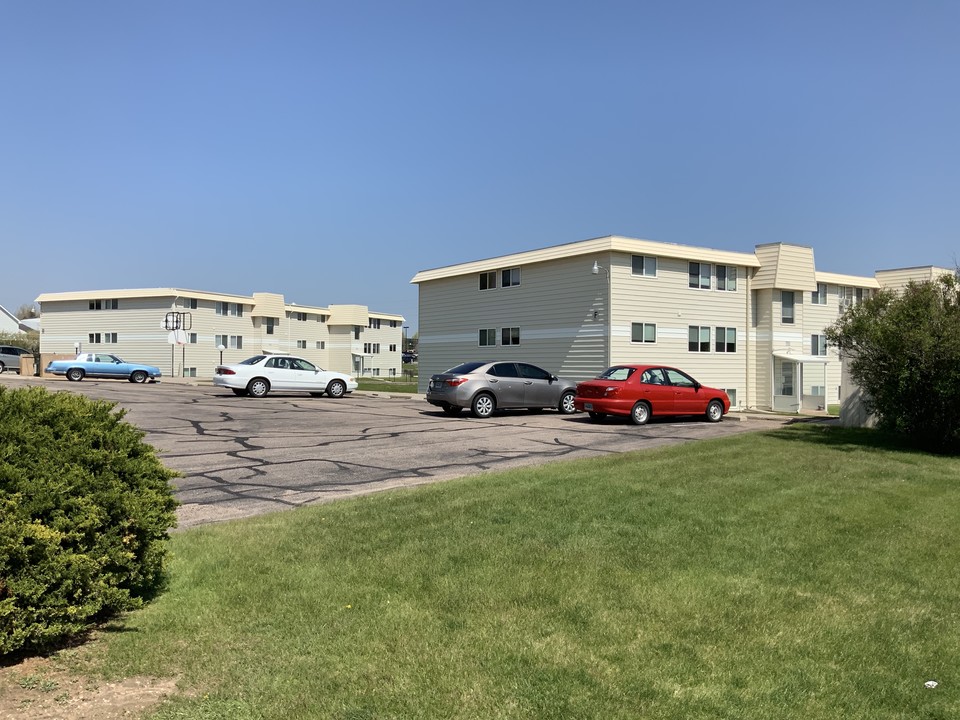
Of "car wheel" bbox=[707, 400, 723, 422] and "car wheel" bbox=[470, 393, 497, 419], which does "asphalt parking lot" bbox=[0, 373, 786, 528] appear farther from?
"car wheel" bbox=[470, 393, 497, 419]

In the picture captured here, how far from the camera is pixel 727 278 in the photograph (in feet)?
110

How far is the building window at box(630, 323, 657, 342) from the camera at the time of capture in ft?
99.1

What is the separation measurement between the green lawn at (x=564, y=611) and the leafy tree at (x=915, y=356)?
603 centimetres

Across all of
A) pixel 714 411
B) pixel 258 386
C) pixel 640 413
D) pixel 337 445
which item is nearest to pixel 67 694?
pixel 337 445

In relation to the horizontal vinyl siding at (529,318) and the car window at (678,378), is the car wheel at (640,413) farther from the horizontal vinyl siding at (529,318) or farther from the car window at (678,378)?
the horizontal vinyl siding at (529,318)

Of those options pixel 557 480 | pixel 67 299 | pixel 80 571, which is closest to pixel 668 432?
pixel 557 480

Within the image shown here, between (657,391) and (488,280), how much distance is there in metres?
17.8

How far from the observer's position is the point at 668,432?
16.8m

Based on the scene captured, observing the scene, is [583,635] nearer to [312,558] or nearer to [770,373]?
[312,558]

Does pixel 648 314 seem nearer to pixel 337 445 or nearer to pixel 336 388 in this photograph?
pixel 336 388

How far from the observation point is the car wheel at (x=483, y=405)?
66.3 feet

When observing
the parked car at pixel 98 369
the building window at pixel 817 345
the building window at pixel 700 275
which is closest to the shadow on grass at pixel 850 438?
the building window at pixel 700 275

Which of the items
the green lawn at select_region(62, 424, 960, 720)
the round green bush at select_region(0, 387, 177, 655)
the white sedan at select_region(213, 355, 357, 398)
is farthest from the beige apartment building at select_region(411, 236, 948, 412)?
the round green bush at select_region(0, 387, 177, 655)

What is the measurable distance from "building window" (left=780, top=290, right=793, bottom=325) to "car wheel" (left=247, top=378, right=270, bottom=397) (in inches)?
920
